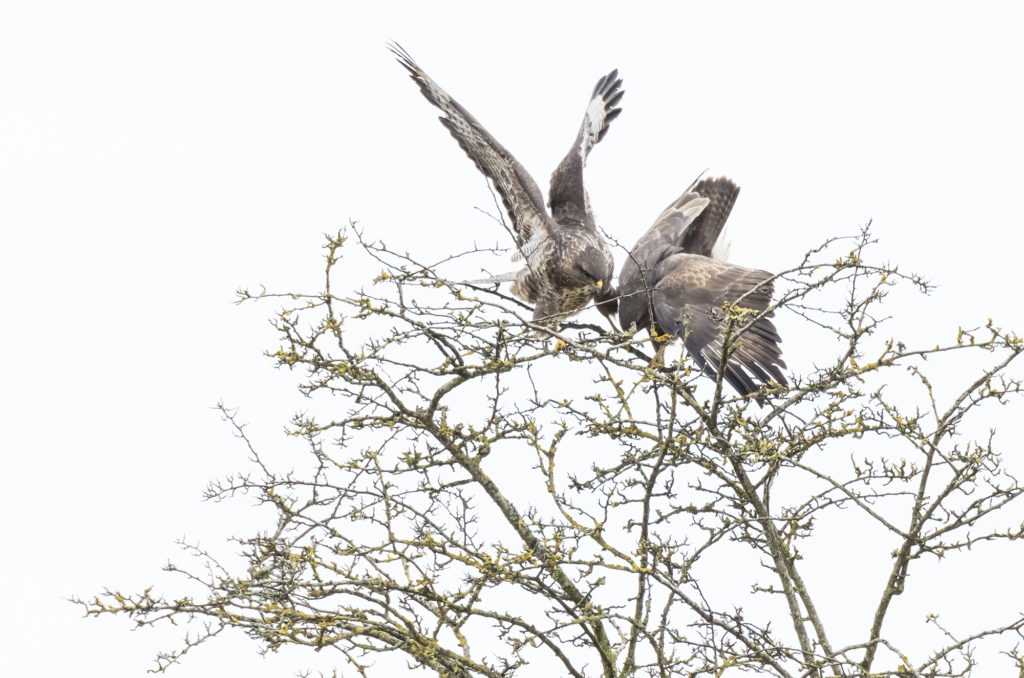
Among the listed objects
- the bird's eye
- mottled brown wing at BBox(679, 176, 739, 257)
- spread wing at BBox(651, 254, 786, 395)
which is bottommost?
spread wing at BBox(651, 254, 786, 395)

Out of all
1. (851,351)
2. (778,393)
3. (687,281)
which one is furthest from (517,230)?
(851,351)

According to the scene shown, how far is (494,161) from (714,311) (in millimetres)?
2534

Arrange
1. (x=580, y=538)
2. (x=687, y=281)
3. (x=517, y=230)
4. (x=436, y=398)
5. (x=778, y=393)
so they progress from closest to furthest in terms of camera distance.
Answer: (x=580, y=538) → (x=436, y=398) → (x=778, y=393) → (x=687, y=281) → (x=517, y=230)

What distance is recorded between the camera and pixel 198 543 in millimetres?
4801

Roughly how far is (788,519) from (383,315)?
1854 millimetres

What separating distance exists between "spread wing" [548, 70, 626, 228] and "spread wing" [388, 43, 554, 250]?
1.09ft

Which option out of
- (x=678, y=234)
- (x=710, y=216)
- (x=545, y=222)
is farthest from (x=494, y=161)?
(x=710, y=216)

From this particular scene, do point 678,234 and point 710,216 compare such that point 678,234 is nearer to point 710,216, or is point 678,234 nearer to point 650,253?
point 650,253

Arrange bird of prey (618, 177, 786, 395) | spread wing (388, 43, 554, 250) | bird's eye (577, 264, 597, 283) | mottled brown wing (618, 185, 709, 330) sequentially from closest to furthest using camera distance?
bird of prey (618, 177, 786, 395)
mottled brown wing (618, 185, 709, 330)
bird's eye (577, 264, 597, 283)
spread wing (388, 43, 554, 250)

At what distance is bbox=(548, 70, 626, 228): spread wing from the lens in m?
8.62

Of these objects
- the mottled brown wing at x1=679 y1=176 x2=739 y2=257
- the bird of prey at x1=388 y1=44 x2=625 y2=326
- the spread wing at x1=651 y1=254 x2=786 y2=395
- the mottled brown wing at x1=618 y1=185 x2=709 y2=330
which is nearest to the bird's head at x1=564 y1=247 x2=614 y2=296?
the bird of prey at x1=388 y1=44 x2=625 y2=326

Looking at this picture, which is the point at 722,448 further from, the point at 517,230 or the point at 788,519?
the point at 517,230

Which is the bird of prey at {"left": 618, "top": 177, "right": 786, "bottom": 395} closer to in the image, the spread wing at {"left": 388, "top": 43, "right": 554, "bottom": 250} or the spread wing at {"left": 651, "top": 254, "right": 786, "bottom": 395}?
the spread wing at {"left": 651, "top": 254, "right": 786, "bottom": 395}

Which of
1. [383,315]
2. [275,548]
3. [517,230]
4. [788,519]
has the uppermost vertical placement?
[517,230]
